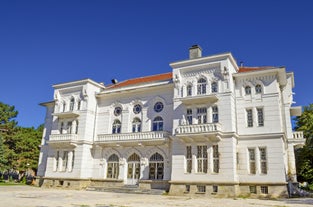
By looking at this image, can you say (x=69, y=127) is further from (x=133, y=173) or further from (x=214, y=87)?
(x=214, y=87)

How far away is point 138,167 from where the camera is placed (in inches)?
992

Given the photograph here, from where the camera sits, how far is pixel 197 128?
21172 millimetres

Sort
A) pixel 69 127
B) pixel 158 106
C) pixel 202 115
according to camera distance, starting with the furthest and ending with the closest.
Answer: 1. pixel 69 127
2. pixel 158 106
3. pixel 202 115

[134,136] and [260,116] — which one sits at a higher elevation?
[260,116]

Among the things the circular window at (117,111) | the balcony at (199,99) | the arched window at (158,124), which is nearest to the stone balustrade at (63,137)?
the circular window at (117,111)

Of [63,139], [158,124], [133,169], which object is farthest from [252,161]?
[63,139]

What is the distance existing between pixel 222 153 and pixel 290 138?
763cm

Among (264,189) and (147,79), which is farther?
(147,79)

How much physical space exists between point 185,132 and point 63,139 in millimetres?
12848

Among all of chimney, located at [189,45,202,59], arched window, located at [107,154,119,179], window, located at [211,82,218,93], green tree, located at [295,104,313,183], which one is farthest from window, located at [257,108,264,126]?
arched window, located at [107,154,119,179]

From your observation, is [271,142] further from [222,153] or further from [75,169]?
[75,169]

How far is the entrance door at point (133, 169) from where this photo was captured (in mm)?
25006

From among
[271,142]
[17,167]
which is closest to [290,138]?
[271,142]

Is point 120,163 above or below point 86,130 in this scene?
below
